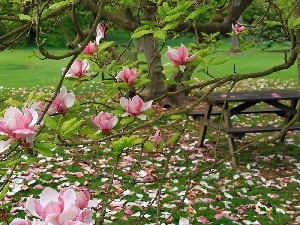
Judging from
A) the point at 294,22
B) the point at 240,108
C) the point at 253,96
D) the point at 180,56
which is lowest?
the point at 240,108

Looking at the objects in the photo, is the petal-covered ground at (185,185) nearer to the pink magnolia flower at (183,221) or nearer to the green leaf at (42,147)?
the pink magnolia flower at (183,221)

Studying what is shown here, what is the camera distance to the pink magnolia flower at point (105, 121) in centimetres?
223

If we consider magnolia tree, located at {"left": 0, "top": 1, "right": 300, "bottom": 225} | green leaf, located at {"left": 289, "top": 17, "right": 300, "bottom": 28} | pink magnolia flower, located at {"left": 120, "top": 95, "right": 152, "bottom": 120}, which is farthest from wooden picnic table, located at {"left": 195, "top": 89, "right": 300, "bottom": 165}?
pink magnolia flower, located at {"left": 120, "top": 95, "right": 152, "bottom": 120}

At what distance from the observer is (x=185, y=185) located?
5695 mm

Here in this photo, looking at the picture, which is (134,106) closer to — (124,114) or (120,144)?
(124,114)

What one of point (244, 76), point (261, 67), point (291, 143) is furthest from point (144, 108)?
point (261, 67)

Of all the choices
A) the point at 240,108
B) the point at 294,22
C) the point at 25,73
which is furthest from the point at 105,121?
the point at 25,73

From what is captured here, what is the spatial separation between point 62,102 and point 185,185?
3699 mm

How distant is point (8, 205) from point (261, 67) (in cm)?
1908

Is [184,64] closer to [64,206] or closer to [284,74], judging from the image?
[64,206]

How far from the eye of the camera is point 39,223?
1.29 m

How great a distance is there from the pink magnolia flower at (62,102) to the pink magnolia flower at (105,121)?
0.14 metres

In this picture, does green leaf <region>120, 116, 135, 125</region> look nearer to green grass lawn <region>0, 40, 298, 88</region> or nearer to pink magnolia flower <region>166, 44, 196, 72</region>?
pink magnolia flower <region>166, 44, 196, 72</region>

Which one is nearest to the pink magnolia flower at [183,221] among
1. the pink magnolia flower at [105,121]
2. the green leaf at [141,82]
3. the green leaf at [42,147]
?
the green leaf at [141,82]
